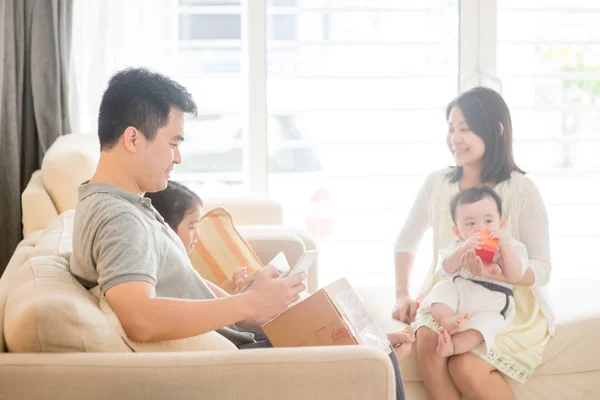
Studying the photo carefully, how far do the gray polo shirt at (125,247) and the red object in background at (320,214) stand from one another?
254cm

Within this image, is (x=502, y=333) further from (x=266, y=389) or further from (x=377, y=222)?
(x=377, y=222)

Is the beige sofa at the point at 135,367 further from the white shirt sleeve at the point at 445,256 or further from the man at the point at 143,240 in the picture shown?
the white shirt sleeve at the point at 445,256

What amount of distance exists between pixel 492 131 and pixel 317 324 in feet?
4.09

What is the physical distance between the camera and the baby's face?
2512 mm

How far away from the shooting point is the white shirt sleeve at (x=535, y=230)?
8.36ft

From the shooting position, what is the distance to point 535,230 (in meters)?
2.59

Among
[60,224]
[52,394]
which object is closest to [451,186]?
[60,224]

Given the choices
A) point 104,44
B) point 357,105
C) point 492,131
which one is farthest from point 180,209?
Answer: point 357,105

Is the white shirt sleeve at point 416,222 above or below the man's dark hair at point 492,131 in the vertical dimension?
below

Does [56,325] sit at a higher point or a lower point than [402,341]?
higher

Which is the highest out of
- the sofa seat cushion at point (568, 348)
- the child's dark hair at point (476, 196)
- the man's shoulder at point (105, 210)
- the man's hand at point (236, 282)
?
the man's shoulder at point (105, 210)

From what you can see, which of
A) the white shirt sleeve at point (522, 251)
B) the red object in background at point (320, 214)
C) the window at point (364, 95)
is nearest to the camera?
the white shirt sleeve at point (522, 251)

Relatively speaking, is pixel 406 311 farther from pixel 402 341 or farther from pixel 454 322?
pixel 402 341

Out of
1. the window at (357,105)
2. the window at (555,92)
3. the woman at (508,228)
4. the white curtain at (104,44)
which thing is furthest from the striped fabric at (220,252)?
the window at (555,92)
